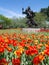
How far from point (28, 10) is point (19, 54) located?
74.4ft

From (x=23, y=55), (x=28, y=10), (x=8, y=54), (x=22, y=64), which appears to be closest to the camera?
(x=22, y=64)

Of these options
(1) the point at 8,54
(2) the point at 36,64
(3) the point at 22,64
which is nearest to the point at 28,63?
(3) the point at 22,64

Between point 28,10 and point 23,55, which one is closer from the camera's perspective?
point 23,55

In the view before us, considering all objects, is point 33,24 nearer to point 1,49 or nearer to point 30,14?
point 30,14

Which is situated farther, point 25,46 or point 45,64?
point 25,46

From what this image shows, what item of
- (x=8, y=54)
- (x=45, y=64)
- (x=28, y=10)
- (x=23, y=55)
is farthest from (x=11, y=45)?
(x=28, y=10)

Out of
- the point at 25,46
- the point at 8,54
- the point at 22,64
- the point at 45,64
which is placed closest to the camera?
the point at 22,64

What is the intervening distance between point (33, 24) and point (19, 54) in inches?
928

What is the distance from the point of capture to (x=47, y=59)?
9.83 feet

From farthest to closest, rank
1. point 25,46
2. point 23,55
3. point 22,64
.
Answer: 1. point 25,46
2. point 23,55
3. point 22,64

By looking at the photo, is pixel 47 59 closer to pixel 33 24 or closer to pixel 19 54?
pixel 19 54

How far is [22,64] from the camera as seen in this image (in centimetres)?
271

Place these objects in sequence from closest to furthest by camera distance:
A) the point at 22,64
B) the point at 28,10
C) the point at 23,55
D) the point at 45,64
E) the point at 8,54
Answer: the point at 22,64 < the point at 45,64 < the point at 23,55 < the point at 8,54 < the point at 28,10

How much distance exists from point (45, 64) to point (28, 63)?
22cm
